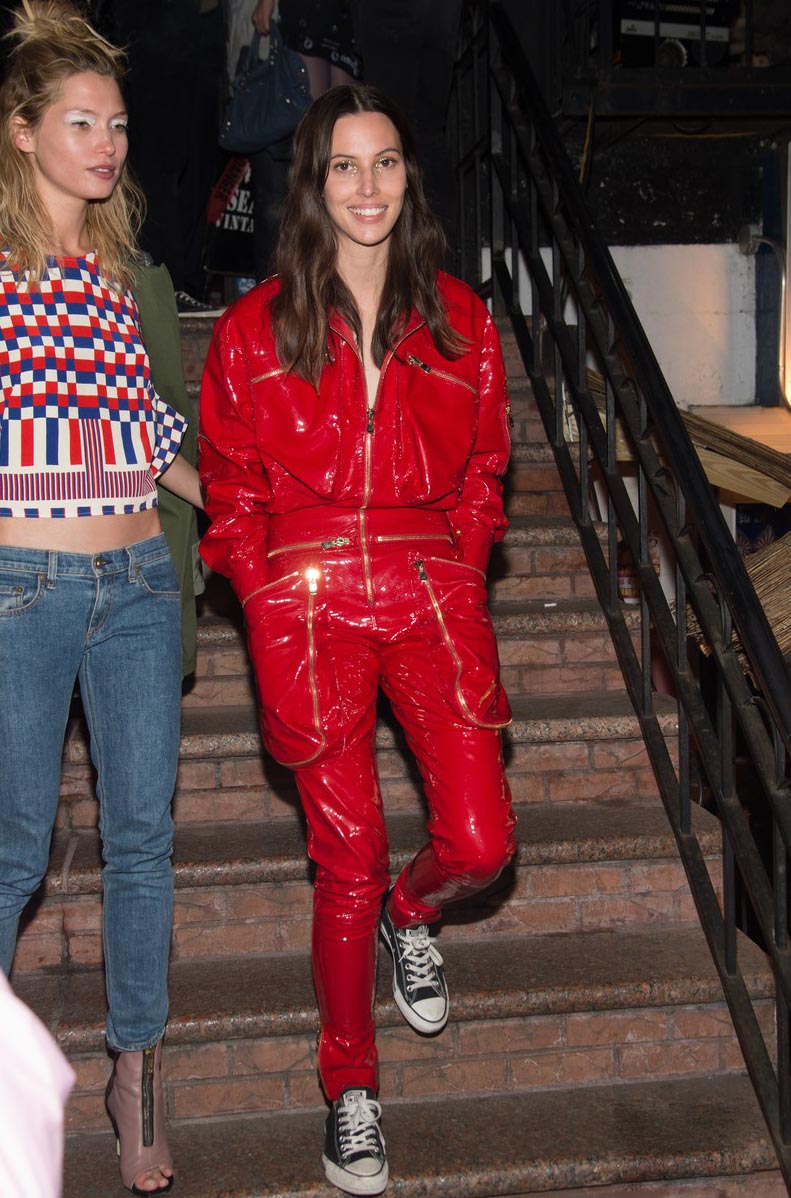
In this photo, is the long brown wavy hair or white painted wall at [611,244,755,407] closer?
the long brown wavy hair

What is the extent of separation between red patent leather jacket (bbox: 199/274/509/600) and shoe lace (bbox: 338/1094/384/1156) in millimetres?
1033

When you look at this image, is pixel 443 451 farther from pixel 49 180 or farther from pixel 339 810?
pixel 49 180

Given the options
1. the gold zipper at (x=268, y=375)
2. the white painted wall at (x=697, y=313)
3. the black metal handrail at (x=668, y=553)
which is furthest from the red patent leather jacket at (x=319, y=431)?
the white painted wall at (x=697, y=313)

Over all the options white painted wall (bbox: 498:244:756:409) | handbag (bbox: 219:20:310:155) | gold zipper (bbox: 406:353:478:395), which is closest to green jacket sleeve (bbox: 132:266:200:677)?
gold zipper (bbox: 406:353:478:395)

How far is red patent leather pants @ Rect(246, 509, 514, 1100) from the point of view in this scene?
91.5 inches

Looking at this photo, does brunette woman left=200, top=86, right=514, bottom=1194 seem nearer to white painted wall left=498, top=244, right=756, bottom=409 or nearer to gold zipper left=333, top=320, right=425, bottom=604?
gold zipper left=333, top=320, right=425, bottom=604

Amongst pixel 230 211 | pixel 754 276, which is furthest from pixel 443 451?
pixel 754 276

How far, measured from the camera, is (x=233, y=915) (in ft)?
9.95

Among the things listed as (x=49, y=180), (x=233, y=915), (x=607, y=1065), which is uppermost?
(x=49, y=180)

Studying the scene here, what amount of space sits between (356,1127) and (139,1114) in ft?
1.39

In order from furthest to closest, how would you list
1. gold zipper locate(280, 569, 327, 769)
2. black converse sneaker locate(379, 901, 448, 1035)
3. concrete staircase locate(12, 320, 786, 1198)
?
black converse sneaker locate(379, 901, 448, 1035) < concrete staircase locate(12, 320, 786, 1198) < gold zipper locate(280, 569, 327, 769)

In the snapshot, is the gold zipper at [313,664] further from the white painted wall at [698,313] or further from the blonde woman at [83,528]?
the white painted wall at [698,313]

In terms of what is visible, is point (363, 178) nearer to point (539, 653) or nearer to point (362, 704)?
point (362, 704)

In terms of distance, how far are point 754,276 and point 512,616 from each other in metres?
3.37
